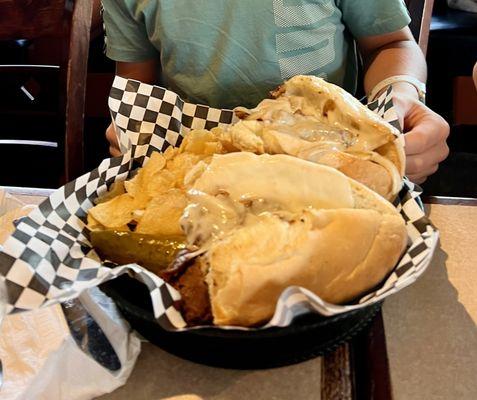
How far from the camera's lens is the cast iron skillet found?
0.74 metres

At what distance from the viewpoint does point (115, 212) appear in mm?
978

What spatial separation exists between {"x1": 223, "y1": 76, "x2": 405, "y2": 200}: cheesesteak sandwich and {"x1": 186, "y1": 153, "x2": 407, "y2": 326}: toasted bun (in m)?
0.08

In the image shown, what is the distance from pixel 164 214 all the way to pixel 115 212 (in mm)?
A: 111

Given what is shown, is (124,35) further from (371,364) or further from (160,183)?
(371,364)

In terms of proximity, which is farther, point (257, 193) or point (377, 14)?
point (377, 14)

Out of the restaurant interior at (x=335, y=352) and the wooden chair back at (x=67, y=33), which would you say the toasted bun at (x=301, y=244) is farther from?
the wooden chair back at (x=67, y=33)

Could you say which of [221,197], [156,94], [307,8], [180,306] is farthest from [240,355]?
[307,8]

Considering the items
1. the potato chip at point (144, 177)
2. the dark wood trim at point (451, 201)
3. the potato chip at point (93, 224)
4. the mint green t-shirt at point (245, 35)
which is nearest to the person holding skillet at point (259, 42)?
the mint green t-shirt at point (245, 35)

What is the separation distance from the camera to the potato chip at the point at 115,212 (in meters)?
0.95

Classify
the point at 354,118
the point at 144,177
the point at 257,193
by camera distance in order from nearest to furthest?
1. the point at 257,193
2. the point at 354,118
3. the point at 144,177

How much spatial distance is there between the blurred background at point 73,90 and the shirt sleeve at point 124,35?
0.38 feet

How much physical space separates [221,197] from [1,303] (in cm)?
37

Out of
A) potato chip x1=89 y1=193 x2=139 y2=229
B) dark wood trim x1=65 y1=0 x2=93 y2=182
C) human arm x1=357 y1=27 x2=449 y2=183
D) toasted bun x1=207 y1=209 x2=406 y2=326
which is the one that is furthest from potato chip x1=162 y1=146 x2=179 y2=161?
dark wood trim x1=65 y1=0 x2=93 y2=182

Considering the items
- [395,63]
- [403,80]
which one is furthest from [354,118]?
[395,63]
